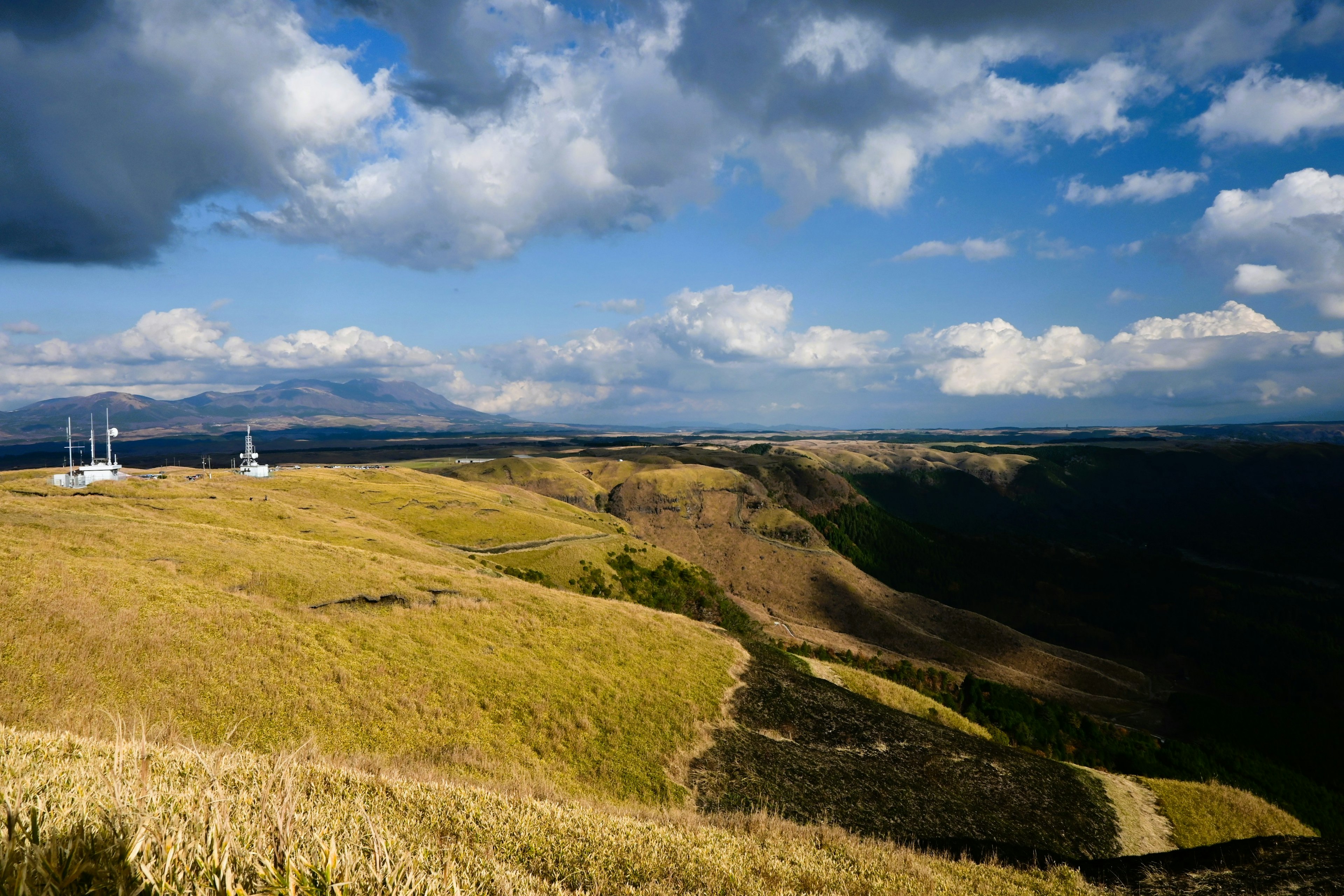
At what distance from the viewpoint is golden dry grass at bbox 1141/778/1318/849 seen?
26.0 m

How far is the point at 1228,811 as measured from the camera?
28109 mm

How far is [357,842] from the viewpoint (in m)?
6.28

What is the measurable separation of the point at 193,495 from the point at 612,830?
68777 millimetres

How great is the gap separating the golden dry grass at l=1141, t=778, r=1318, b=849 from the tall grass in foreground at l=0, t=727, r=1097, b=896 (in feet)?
60.4

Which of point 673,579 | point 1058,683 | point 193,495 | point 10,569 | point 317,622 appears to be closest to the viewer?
point 10,569

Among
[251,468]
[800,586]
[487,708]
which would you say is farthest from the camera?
[800,586]

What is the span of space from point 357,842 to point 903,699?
43.7 metres

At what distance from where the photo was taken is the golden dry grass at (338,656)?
57.8 ft

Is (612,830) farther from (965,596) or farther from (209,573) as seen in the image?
(965,596)

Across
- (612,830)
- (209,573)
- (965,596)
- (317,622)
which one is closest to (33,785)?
(612,830)

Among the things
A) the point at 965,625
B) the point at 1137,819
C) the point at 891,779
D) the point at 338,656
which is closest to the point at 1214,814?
the point at 1137,819

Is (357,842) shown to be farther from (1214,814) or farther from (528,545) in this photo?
(528,545)

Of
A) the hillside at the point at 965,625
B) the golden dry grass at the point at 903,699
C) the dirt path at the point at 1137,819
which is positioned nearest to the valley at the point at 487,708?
the dirt path at the point at 1137,819

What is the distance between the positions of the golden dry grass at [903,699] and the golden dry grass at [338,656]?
35.2ft
